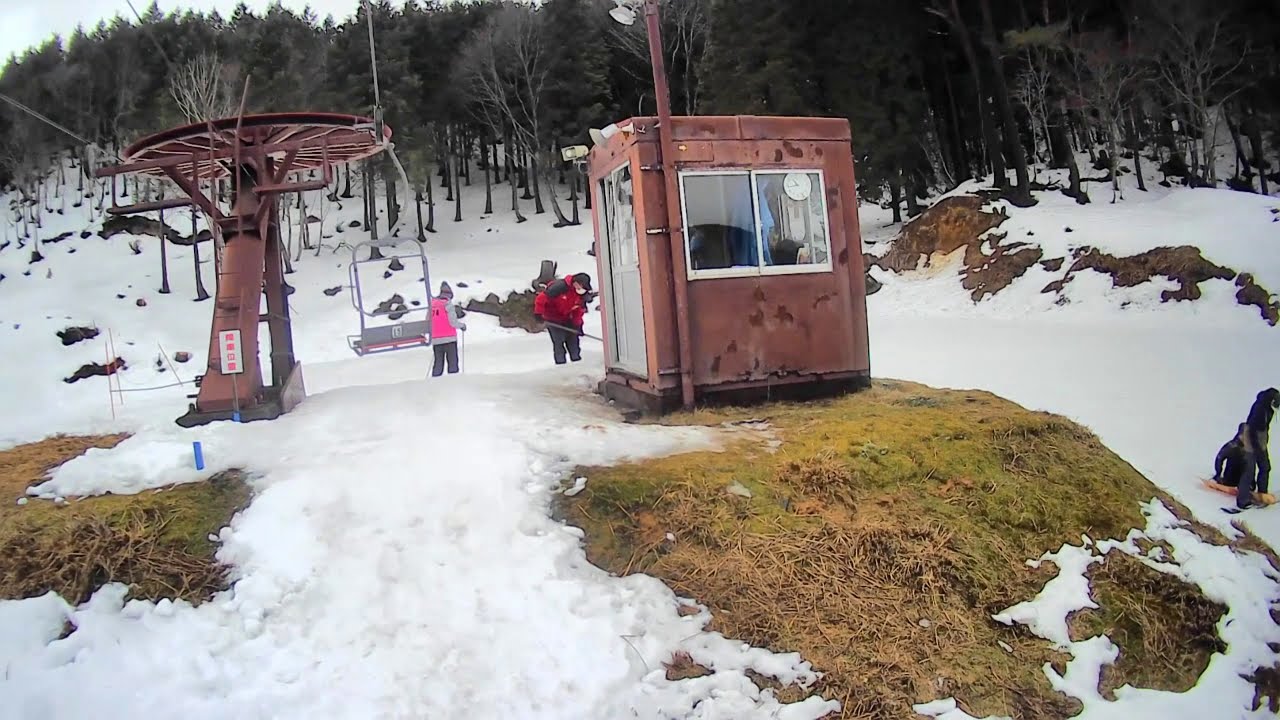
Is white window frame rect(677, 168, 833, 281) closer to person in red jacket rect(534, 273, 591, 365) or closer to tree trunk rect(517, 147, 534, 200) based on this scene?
person in red jacket rect(534, 273, 591, 365)

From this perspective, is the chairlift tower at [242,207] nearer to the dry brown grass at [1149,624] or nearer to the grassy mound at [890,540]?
the grassy mound at [890,540]

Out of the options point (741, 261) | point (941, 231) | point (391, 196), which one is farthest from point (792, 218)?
point (391, 196)

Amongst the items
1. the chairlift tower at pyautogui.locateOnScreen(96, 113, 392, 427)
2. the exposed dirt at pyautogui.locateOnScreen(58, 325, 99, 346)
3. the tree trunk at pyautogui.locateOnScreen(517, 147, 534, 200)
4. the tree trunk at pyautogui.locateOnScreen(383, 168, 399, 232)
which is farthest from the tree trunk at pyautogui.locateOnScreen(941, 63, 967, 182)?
the exposed dirt at pyautogui.locateOnScreen(58, 325, 99, 346)

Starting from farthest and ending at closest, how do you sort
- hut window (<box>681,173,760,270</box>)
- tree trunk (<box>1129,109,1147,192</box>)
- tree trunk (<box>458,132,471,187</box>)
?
tree trunk (<box>458,132,471,187</box>) → tree trunk (<box>1129,109,1147,192</box>) → hut window (<box>681,173,760,270</box>)

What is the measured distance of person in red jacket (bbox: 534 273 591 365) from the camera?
35.5ft

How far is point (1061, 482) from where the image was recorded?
5148 mm

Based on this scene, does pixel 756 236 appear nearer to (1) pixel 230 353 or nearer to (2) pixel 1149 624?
(2) pixel 1149 624

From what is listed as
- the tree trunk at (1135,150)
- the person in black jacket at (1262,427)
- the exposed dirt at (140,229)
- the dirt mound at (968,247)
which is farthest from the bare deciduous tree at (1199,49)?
the exposed dirt at (140,229)

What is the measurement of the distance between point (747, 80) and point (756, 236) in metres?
20.3

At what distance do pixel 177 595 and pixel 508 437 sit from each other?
7.21 ft

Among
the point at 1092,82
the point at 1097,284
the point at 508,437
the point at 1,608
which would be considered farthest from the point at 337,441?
the point at 1092,82

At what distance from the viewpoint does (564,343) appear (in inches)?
447

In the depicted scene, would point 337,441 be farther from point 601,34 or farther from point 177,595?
point 601,34

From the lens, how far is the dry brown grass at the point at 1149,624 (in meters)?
3.88
